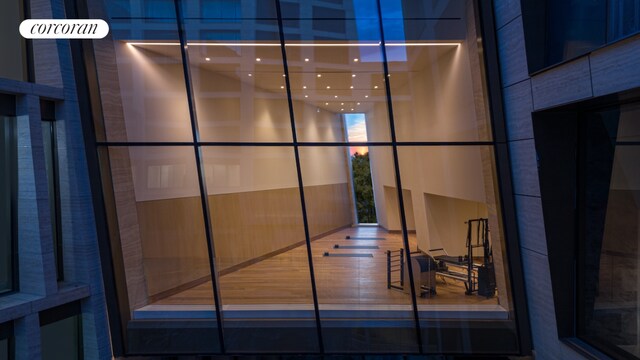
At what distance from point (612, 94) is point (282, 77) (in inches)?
173

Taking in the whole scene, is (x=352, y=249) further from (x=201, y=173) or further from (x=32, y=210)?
(x=32, y=210)

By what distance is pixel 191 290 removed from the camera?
6.33 meters

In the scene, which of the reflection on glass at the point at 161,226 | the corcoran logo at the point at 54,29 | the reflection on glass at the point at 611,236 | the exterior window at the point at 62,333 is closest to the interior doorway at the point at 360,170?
the reflection on glass at the point at 161,226

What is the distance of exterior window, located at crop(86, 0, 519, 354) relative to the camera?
584 centimetres

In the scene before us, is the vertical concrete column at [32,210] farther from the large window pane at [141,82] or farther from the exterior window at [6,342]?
the large window pane at [141,82]

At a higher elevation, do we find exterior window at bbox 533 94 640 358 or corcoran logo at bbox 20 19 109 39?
corcoran logo at bbox 20 19 109 39

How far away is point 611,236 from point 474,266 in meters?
1.97

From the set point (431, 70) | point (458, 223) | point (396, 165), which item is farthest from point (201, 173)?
point (458, 223)

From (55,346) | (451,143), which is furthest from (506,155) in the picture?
(55,346)

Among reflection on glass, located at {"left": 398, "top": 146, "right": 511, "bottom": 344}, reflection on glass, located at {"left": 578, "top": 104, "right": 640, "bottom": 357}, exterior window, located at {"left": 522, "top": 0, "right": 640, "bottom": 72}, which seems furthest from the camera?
reflection on glass, located at {"left": 398, "top": 146, "right": 511, "bottom": 344}

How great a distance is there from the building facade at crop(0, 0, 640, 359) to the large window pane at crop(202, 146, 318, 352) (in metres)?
0.03

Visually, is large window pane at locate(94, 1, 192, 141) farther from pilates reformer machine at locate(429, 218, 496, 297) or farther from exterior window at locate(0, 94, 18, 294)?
pilates reformer machine at locate(429, 218, 496, 297)

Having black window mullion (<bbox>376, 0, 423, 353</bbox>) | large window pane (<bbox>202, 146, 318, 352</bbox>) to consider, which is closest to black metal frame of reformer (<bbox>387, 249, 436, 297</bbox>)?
black window mullion (<bbox>376, 0, 423, 353</bbox>)

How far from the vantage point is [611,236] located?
14.1ft
